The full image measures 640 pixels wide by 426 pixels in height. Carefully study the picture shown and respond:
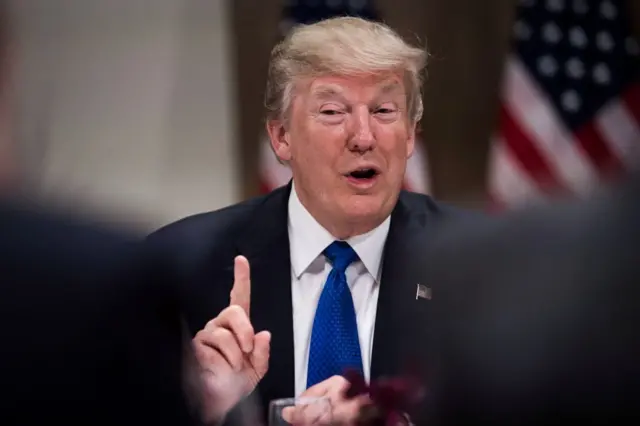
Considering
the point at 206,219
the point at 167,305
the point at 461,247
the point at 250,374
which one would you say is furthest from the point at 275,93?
the point at 461,247

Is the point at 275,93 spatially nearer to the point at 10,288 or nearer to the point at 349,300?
the point at 349,300

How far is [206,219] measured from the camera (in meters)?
1.67

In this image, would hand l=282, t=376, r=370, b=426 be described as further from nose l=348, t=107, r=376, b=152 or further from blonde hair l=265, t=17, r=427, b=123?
blonde hair l=265, t=17, r=427, b=123

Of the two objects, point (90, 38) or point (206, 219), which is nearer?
point (206, 219)

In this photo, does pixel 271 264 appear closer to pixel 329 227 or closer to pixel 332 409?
pixel 329 227

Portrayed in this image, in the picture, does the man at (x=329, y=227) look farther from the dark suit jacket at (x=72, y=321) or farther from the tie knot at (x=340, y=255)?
the dark suit jacket at (x=72, y=321)

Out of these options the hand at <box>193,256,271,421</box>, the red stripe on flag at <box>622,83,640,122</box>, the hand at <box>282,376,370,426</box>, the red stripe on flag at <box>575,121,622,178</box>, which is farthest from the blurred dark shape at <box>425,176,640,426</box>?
the red stripe on flag at <box>622,83,640,122</box>

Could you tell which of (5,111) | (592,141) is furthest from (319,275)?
(592,141)

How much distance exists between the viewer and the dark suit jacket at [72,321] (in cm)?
58

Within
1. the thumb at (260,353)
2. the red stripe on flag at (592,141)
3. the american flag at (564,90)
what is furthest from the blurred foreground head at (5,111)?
the red stripe on flag at (592,141)

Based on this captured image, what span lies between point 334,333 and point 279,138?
38 centimetres

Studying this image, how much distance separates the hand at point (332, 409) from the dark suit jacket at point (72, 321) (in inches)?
22.4

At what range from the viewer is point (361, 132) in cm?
159

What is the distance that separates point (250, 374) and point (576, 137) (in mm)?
1726
